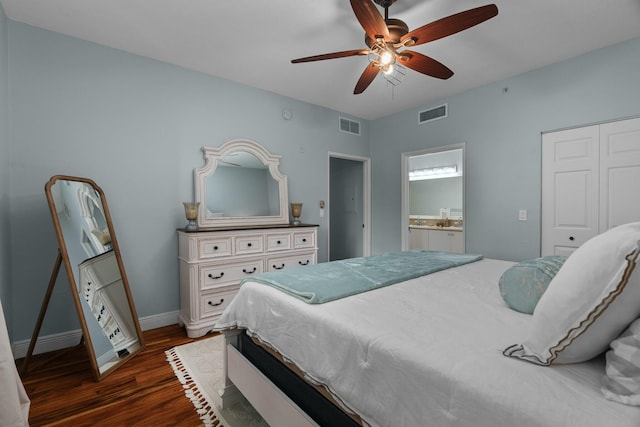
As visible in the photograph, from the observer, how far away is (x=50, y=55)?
2449 mm

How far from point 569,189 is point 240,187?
341 cm

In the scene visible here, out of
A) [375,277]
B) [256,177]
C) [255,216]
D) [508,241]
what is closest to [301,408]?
[375,277]

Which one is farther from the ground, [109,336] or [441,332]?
[441,332]

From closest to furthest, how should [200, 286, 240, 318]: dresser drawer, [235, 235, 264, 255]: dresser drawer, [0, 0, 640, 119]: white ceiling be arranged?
[0, 0, 640, 119]: white ceiling → [200, 286, 240, 318]: dresser drawer → [235, 235, 264, 255]: dresser drawer

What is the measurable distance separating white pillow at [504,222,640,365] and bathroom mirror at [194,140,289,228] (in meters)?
2.93

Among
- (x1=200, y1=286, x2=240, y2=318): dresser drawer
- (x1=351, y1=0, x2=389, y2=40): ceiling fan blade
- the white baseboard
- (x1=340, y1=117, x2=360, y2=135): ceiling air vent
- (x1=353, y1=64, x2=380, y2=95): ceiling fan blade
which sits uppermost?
(x1=340, y1=117, x2=360, y2=135): ceiling air vent

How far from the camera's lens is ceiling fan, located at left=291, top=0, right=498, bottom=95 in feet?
5.51

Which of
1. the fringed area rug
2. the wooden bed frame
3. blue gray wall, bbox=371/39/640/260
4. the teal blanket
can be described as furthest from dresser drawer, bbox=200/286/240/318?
blue gray wall, bbox=371/39/640/260

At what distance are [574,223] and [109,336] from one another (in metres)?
4.21

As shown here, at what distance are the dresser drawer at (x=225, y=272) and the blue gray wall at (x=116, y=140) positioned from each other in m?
0.47

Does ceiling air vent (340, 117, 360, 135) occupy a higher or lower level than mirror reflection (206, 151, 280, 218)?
higher

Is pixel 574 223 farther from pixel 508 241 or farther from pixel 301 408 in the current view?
pixel 301 408

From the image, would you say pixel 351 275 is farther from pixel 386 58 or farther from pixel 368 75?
pixel 368 75

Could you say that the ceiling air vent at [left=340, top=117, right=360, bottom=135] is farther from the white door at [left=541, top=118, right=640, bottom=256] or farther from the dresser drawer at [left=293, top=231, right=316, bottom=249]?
the white door at [left=541, top=118, right=640, bottom=256]
